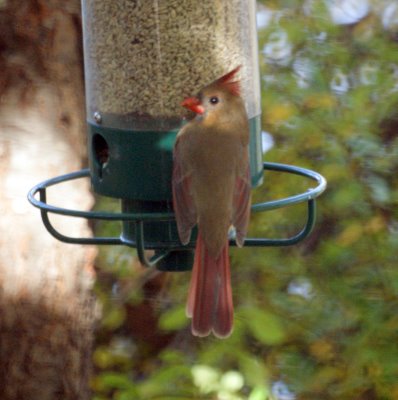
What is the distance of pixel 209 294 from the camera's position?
3318 millimetres

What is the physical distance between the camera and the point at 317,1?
4.81m

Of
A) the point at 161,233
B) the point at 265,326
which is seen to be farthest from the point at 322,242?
the point at 161,233

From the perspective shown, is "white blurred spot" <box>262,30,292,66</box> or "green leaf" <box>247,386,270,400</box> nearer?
"green leaf" <box>247,386,270,400</box>

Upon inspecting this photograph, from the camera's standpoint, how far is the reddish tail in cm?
328

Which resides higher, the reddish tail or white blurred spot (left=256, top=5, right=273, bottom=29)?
white blurred spot (left=256, top=5, right=273, bottom=29)

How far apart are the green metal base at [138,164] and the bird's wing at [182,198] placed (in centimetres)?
10

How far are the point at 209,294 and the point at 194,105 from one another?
540 mm

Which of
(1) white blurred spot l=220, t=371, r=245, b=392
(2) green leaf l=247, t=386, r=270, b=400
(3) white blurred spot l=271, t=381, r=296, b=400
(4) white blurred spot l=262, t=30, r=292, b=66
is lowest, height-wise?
(3) white blurred spot l=271, t=381, r=296, b=400

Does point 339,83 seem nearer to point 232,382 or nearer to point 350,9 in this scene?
point 350,9

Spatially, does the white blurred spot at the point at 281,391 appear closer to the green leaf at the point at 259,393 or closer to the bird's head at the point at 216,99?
the green leaf at the point at 259,393

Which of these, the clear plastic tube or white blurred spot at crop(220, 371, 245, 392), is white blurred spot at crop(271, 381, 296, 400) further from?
the clear plastic tube

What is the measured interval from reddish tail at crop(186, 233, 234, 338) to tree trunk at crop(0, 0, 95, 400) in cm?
116

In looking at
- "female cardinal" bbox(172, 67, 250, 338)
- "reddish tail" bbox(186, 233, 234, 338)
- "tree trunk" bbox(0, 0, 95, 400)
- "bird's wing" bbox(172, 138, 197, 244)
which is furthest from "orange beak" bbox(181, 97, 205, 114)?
"tree trunk" bbox(0, 0, 95, 400)

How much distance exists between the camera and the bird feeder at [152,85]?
3344 millimetres
